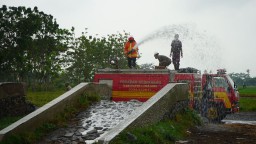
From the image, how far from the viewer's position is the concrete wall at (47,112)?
339 inches

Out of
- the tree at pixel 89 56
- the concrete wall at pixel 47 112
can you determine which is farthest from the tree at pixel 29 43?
the concrete wall at pixel 47 112

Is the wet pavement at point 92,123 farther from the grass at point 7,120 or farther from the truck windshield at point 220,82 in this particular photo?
the truck windshield at point 220,82

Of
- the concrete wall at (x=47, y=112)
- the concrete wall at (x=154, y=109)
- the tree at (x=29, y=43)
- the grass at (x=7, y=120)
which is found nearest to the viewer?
the concrete wall at (x=154, y=109)

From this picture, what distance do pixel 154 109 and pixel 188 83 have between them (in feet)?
16.2

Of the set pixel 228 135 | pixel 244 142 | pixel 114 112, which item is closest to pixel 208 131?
pixel 228 135

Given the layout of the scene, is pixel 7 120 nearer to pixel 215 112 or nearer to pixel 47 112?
pixel 47 112

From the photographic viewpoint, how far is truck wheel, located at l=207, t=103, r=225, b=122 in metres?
16.3

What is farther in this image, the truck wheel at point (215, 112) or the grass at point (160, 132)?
the truck wheel at point (215, 112)

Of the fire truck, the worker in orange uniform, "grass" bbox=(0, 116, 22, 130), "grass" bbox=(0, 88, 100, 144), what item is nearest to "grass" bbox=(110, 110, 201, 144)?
the fire truck

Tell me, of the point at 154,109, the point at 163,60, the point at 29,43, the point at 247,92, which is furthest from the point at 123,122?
the point at 247,92

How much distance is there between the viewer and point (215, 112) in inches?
643

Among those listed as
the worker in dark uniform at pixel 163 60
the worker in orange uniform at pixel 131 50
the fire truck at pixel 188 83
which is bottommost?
the fire truck at pixel 188 83

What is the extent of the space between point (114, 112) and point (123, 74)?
9.61ft

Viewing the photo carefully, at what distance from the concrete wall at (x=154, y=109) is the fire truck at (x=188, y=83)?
1.29 metres
